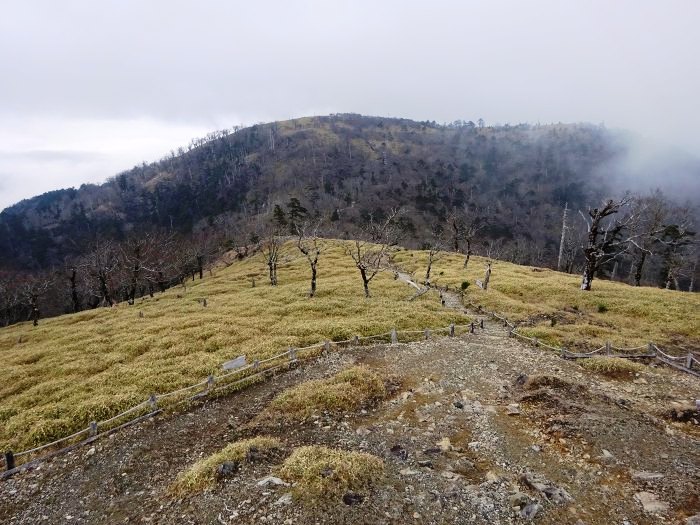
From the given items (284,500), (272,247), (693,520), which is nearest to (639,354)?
(693,520)

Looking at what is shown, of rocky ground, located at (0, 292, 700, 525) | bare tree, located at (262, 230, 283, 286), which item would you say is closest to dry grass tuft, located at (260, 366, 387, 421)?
rocky ground, located at (0, 292, 700, 525)

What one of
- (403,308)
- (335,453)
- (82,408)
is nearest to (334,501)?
(335,453)

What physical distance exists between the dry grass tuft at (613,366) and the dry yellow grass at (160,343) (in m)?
13.4

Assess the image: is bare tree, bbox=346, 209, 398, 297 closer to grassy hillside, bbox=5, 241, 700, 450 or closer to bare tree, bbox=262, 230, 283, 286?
grassy hillside, bbox=5, 241, 700, 450

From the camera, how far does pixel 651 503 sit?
12.3 meters

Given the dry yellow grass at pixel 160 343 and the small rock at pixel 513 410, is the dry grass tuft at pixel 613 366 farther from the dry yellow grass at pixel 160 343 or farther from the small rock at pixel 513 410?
the dry yellow grass at pixel 160 343

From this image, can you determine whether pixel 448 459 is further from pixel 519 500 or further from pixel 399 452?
pixel 519 500

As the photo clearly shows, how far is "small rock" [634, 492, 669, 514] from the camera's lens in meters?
12.0

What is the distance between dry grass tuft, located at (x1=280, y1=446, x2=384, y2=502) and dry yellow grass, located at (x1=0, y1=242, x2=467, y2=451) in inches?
501

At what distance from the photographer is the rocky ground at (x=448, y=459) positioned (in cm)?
1246

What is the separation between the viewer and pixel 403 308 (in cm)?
4156

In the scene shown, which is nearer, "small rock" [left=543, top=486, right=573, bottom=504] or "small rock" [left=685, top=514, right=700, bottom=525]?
"small rock" [left=685, top=514, right=700, bottom=525]

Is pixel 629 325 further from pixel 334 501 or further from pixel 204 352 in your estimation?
pixel 204 352

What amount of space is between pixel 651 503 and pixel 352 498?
9398mm
